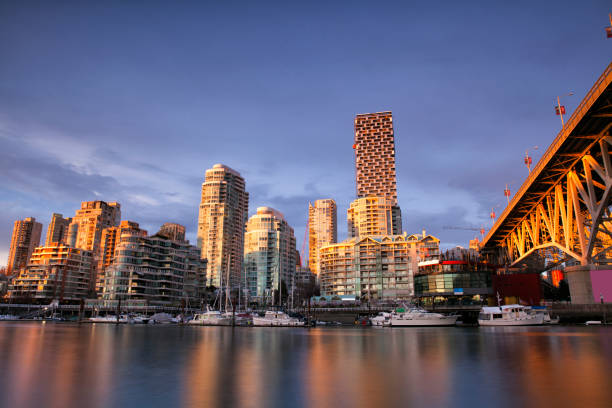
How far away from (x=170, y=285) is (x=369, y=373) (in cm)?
15533

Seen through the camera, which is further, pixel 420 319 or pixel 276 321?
pixel 276 321

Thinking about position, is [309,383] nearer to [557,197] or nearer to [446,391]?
[446,391]

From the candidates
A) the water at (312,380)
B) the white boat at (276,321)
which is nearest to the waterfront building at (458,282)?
the white boat at (276,321)

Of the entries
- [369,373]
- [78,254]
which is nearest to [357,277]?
[78,254]

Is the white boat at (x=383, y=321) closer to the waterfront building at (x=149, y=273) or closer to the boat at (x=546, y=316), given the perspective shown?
the boat at (x=546, y=316)

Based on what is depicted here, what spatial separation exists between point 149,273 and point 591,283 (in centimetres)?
13633

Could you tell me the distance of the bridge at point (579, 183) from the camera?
5667 centimetres

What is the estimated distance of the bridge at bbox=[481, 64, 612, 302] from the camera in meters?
56.7

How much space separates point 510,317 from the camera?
8612 cm

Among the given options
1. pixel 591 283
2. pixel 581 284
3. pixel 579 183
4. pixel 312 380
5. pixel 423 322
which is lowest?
pixel 312 380

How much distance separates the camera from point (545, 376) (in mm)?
21531

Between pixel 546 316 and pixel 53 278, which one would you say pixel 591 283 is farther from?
pixel 53 278

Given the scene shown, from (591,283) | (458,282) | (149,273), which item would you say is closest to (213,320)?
(149,273)

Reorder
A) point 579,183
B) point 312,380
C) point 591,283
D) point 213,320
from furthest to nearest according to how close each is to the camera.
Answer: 1. point 213,320
2. point 591,283
3. point 579,183
4. point 312,380
